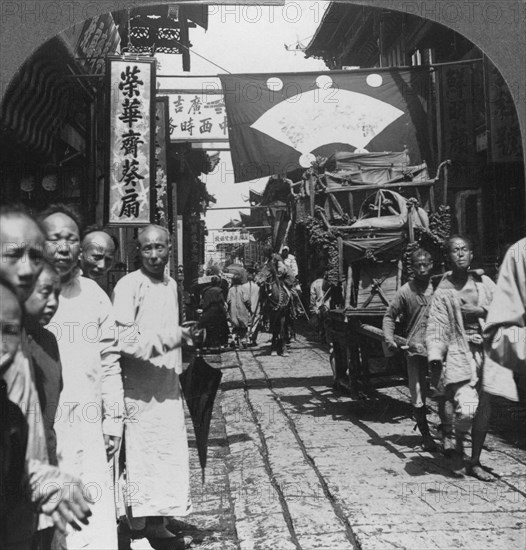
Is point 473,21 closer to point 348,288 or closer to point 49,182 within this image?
point 348,288

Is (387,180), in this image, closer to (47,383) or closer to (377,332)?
(377,332)

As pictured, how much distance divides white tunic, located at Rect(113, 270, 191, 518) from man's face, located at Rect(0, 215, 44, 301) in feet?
6.02

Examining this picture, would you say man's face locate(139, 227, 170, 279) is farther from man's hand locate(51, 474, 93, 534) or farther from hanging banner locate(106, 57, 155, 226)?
hanging banner locate(106, 57, 155, 226)

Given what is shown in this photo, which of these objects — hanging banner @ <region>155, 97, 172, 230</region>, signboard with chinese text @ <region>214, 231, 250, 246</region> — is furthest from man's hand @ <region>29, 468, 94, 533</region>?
signboard with chinese text @ <region>214, 231, 250, 246</region>

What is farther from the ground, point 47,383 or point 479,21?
point 479,21

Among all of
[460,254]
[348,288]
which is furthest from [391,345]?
[348,288]

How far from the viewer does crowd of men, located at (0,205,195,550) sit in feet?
7.10

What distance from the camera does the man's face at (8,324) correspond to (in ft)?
6.61

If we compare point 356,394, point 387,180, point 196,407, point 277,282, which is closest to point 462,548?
point 196,407

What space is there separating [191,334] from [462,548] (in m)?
2.19

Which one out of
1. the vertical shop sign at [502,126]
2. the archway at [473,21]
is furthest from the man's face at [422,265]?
the vertical shop sign at [502,126]

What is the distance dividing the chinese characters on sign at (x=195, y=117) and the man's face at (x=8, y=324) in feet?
35.7

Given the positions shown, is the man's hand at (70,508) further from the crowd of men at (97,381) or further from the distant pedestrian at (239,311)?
the distant pedestrian at (239,311)

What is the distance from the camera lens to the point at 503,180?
10523mm
